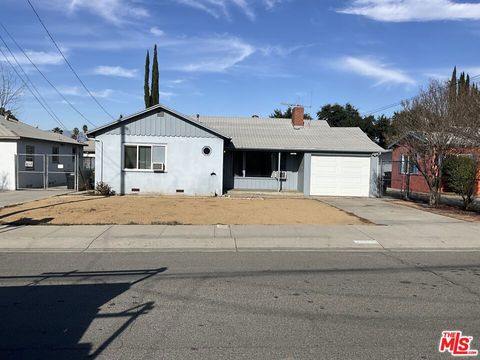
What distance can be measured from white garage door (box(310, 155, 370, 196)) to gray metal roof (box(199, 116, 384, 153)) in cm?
66

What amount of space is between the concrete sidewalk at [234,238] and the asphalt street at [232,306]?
4.20 ft

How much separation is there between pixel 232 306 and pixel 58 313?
2.09 metres

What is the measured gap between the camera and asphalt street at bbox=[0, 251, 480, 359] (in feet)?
15.3

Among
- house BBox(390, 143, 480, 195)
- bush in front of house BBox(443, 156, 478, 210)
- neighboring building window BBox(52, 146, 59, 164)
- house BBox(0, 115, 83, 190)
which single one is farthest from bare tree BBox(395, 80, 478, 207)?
neighboring building window BBox(52, 146, 59, 164)

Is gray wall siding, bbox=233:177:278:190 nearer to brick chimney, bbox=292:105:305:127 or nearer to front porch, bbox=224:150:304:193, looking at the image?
front porch, bbox=224:150:304:193

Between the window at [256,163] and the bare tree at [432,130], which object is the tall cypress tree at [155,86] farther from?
the bare tree at [432,130]

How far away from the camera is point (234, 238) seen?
11.5 meters

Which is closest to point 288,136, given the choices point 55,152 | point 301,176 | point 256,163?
point 256,163

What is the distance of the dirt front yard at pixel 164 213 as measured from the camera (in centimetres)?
1388

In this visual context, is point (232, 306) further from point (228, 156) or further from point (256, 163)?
point (256, 163)

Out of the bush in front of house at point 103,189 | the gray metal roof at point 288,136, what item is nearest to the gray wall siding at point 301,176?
the gray metal roof at point 288,136

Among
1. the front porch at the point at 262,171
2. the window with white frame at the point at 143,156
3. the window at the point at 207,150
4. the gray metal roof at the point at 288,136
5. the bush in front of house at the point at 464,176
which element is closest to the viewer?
the bush in front of house at the point at 464,176

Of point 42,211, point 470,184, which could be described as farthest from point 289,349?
point 470,184

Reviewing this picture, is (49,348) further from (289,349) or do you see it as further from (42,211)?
(42,211)
